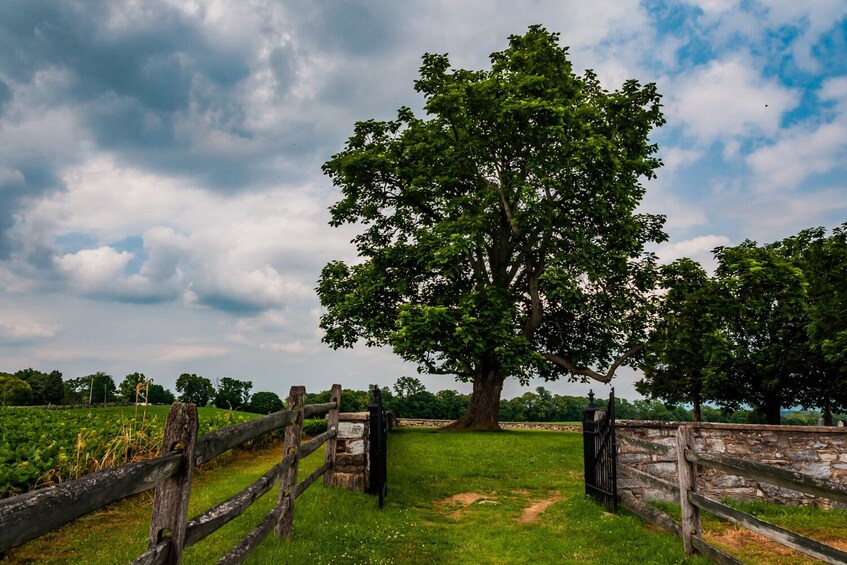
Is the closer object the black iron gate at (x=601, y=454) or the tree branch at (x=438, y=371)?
the black iron gate at (x=601, y=454)

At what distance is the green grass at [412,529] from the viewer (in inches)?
277

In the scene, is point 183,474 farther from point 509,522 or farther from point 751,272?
point 751,272

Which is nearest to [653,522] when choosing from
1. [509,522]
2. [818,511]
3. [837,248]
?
[509,522]

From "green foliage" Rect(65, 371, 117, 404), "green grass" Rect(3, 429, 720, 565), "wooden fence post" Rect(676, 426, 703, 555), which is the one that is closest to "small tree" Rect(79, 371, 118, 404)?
"green foliage" Rect(65, 371, 117, 404)

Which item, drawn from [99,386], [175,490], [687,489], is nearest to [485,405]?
[687,489]

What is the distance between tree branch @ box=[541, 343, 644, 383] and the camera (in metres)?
23.3

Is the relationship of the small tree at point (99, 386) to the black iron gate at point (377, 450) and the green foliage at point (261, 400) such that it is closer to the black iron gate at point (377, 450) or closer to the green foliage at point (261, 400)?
the green foliage at point (261, 400)

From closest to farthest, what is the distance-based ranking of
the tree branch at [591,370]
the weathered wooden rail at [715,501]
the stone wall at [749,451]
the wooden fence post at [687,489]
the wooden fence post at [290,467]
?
the weathered wooden rail at [715,501]
the wooden fence post at [290,467]
the wooden fence post at [687,489]
the stone wall at [749,451]
the tree branch at [591,370]

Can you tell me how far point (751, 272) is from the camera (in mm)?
19375

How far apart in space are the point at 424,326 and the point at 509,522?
383 inches

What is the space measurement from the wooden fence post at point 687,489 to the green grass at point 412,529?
0.92 ft

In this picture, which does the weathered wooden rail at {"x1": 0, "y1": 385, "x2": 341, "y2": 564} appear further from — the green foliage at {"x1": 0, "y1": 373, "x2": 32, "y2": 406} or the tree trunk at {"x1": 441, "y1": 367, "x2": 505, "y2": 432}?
the green foliage at {"x1": 0, "y1": 373, "x2": 32, "y2": 406}

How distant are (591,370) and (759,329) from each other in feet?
37.9

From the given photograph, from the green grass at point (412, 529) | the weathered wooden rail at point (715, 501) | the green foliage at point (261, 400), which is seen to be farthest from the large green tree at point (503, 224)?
the green foliage at point (261, 400)
